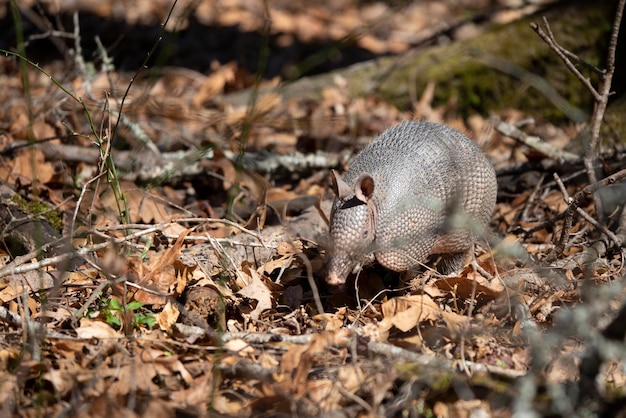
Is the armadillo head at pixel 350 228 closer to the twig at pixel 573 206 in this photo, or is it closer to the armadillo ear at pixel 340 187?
the armadillo ear at pixel 340 187

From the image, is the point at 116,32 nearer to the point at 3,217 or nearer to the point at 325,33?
the point at 325,33

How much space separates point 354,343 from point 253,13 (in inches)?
314

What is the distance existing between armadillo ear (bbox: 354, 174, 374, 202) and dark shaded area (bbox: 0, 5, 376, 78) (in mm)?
5145

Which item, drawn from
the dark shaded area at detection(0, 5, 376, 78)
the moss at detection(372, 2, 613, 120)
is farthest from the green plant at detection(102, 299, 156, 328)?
the dark shaded area at detection(0, 5, 376, 78)

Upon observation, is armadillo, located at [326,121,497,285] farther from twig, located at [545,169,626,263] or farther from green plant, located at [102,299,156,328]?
green plant, located at [102,299,156,328]

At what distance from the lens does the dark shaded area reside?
356 inches

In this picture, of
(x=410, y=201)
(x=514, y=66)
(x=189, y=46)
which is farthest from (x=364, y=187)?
(x=189, y=46)

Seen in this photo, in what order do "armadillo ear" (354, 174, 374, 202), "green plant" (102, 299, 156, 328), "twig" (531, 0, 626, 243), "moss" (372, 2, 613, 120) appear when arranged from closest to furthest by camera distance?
"green plant" (102, 299, 156, 328), "armadillo ear" (354, 174, 374, 202), "twig" (531, 0, 626, 243), "moss" (372, 2, 613, 120)

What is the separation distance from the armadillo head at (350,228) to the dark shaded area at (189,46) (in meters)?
5.11

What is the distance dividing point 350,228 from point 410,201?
461 mm

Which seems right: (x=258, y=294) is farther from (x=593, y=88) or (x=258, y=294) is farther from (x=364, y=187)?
(x=593, y=88)

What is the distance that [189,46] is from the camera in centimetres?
951

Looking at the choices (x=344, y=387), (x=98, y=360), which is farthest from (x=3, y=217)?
(x=344, y=387)

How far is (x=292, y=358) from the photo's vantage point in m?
3.37
